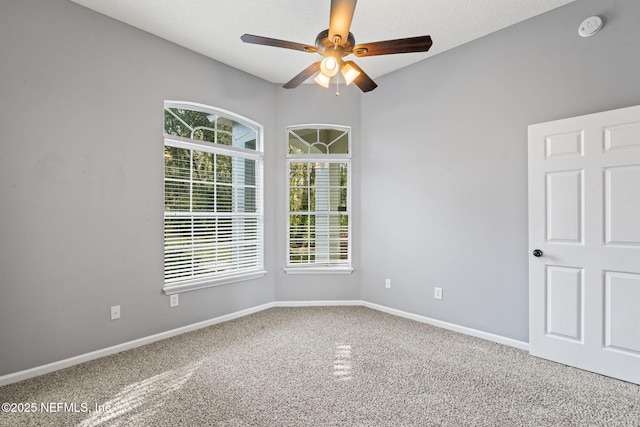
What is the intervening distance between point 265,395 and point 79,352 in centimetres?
169

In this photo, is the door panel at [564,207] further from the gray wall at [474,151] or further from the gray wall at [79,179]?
the gray wall at [79,179]

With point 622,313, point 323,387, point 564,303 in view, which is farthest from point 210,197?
point 622,313

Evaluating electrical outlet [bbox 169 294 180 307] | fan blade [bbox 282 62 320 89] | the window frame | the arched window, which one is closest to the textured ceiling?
fan blade [bbox 282 62 320 89]

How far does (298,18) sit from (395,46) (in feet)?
3.80

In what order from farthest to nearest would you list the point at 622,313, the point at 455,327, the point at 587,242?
1. the point at 455,327
2. the point at 587,242
3. the point at 622,313

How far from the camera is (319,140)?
4395 mm

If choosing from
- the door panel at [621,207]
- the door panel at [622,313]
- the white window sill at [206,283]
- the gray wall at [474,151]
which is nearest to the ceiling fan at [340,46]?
the gray wall at [474,151]

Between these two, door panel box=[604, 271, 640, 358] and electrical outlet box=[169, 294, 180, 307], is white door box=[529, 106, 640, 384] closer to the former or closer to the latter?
door panel box=[604, 271, 640, 358]

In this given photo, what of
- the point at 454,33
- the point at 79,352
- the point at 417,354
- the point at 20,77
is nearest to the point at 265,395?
the point at 417,354

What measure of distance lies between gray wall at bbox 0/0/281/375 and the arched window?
5.9 inches

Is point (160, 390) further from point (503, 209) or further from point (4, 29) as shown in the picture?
point (503, 209)

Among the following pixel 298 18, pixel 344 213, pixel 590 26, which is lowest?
pixel 344 213

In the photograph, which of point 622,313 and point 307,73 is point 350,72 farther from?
point 622,313

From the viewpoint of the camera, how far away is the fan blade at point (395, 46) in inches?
83.3
